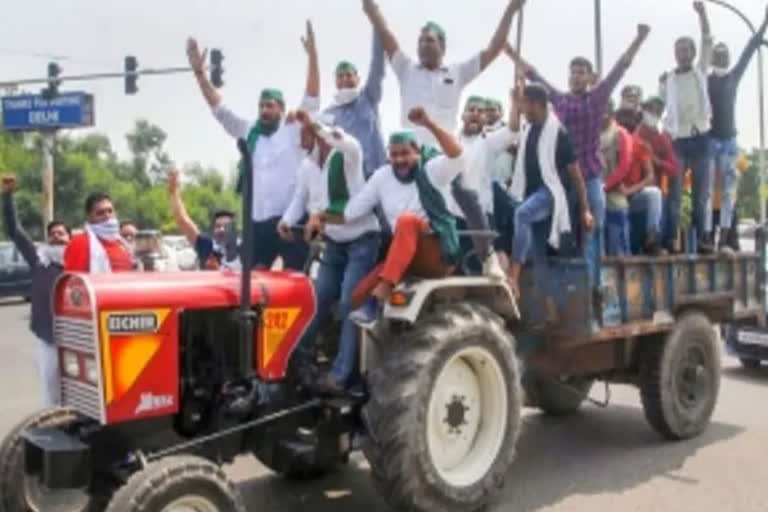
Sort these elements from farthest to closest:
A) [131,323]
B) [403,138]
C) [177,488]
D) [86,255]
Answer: [86,255] → [403,138] → [131,323] → [177,488]

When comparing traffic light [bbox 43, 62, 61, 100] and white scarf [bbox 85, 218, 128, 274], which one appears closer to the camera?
white scarf [bbox 85, 218, 128, 274]

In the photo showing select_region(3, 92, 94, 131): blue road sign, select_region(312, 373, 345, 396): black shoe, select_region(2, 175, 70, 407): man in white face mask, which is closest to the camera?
select_region(312, 373, 345, 396): black shoe

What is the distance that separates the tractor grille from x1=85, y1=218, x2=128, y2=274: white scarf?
1.47m

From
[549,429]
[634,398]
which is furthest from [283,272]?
[634,398]

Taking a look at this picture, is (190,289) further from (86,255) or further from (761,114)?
(761,114)

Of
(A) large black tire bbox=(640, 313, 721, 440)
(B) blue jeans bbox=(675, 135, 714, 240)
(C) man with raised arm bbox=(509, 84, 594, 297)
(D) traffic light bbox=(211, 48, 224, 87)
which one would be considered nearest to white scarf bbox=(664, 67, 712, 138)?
(B) blue jeans bbox=(675, 135, 714, 240)

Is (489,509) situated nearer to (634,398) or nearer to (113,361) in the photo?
(113,361)

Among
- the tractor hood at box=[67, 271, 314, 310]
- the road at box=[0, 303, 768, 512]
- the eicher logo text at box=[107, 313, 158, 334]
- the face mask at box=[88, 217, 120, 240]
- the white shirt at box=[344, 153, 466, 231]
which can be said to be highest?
the white shirt at box=[344, 153, 466, 231]

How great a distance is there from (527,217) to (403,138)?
134 centimetres

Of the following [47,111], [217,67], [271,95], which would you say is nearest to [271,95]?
[271,95]

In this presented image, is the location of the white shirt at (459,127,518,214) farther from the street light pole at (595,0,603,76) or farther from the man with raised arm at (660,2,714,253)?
the street light pole at (595,0,603,76)

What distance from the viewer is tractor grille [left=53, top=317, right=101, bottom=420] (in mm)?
4266

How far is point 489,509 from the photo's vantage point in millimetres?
5516

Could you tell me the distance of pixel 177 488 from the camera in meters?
3.99
